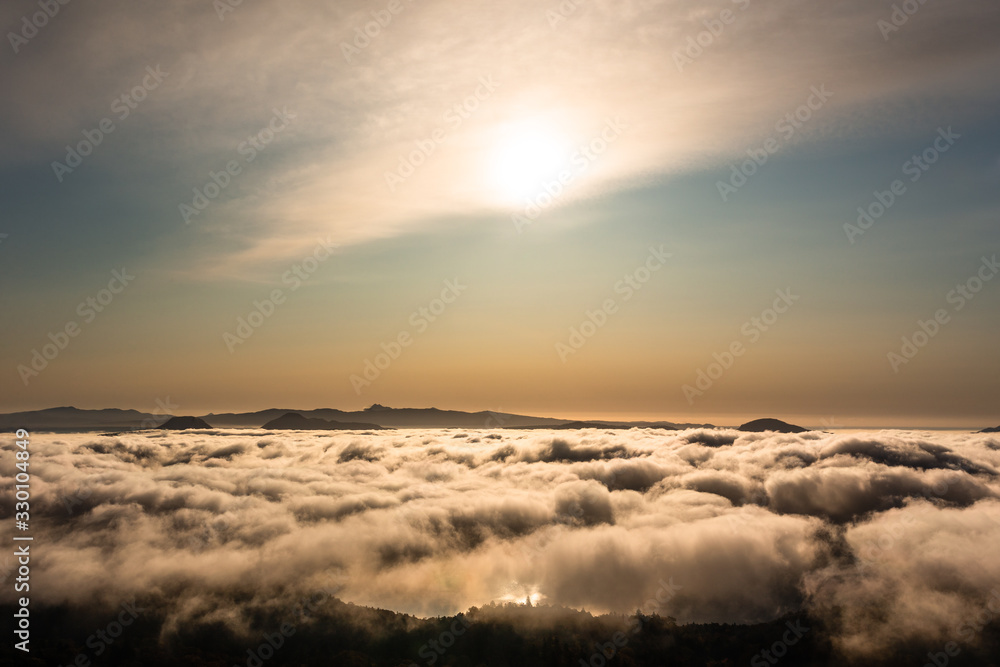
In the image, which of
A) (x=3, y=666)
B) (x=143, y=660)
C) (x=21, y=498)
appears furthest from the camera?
(x=143, y=660)

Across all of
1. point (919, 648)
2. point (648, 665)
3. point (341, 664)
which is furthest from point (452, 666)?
point (919, 648)

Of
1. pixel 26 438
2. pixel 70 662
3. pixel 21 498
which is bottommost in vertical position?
pixel 70 662

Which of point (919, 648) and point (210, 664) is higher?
point (919, 648)

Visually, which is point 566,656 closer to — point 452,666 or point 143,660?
point 452,666

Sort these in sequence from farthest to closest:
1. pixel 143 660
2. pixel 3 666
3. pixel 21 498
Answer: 1. pixel 143 660
2. pixel 3 666
3. pixel 21 498

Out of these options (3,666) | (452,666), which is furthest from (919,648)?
(3,666)

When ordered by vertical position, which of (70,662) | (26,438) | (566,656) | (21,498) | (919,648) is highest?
(26,438)

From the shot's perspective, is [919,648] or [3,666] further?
[919,648]

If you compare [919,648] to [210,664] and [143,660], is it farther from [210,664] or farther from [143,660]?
[143,660]

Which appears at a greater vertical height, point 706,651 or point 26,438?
point 26,438
